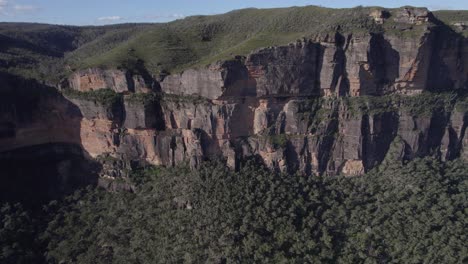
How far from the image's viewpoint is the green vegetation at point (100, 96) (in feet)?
151

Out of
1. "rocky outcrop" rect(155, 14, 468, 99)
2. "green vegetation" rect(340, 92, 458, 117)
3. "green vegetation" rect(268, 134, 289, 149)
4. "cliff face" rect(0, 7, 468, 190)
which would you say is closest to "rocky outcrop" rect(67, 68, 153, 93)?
"cliff face" rect(0, 7, 468, 190)

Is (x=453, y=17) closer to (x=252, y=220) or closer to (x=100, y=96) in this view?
(x=252, y=220)

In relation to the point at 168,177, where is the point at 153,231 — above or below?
below

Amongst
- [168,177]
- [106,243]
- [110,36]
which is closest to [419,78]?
[168,177]

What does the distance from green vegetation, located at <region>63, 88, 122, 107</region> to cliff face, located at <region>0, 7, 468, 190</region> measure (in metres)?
0.24

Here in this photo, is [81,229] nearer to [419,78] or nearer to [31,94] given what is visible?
[31,94]

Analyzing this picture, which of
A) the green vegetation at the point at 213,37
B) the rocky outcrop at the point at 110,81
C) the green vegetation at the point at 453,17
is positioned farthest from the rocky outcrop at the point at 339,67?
the green vegetation at the point at 453,17

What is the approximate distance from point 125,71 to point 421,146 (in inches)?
1327

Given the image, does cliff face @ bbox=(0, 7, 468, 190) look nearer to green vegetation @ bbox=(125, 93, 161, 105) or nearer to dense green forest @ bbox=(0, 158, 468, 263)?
green vegetation @ bbox=(125, 93, 161, 105)

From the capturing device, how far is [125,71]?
46062 millimetres

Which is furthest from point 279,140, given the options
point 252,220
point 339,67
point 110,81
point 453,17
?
point 453,17

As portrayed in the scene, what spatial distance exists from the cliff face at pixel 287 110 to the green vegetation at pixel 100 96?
9.6 inches

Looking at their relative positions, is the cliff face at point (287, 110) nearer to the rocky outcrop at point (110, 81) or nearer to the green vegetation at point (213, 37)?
the rocky outcrop at point (110, 81)

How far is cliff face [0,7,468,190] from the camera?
4503cm
